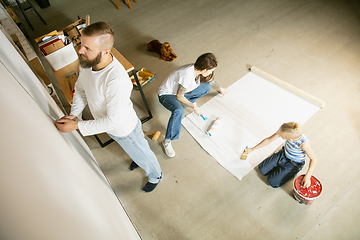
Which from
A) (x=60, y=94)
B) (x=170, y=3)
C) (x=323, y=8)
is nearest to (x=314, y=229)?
(x=60, y=94)

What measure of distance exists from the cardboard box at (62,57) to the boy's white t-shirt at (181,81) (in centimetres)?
108

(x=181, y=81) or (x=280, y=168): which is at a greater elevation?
(x=181, y=81)

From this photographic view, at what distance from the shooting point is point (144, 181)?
215cm

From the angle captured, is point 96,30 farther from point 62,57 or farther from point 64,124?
point 62,57

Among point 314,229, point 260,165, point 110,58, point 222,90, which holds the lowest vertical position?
point 314,229

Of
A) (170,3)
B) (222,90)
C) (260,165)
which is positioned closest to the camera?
(260,165)

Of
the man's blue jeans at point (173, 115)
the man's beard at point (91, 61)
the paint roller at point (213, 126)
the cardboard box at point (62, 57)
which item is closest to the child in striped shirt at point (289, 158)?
the paint roller at point (213, 126)

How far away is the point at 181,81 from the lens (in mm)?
2070

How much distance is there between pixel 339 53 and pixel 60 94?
4.18 m

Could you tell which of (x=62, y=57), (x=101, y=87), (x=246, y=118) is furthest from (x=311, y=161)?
(x=62, y=57)

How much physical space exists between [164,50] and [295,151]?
7.72 feet

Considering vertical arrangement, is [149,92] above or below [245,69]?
above

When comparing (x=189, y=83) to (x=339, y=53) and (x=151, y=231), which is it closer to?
(x=151, y=231)

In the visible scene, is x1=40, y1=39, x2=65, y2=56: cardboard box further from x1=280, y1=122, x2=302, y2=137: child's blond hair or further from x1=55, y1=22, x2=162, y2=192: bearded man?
x1=280, y1=122, x2=302, y2=137: child's blond hair
